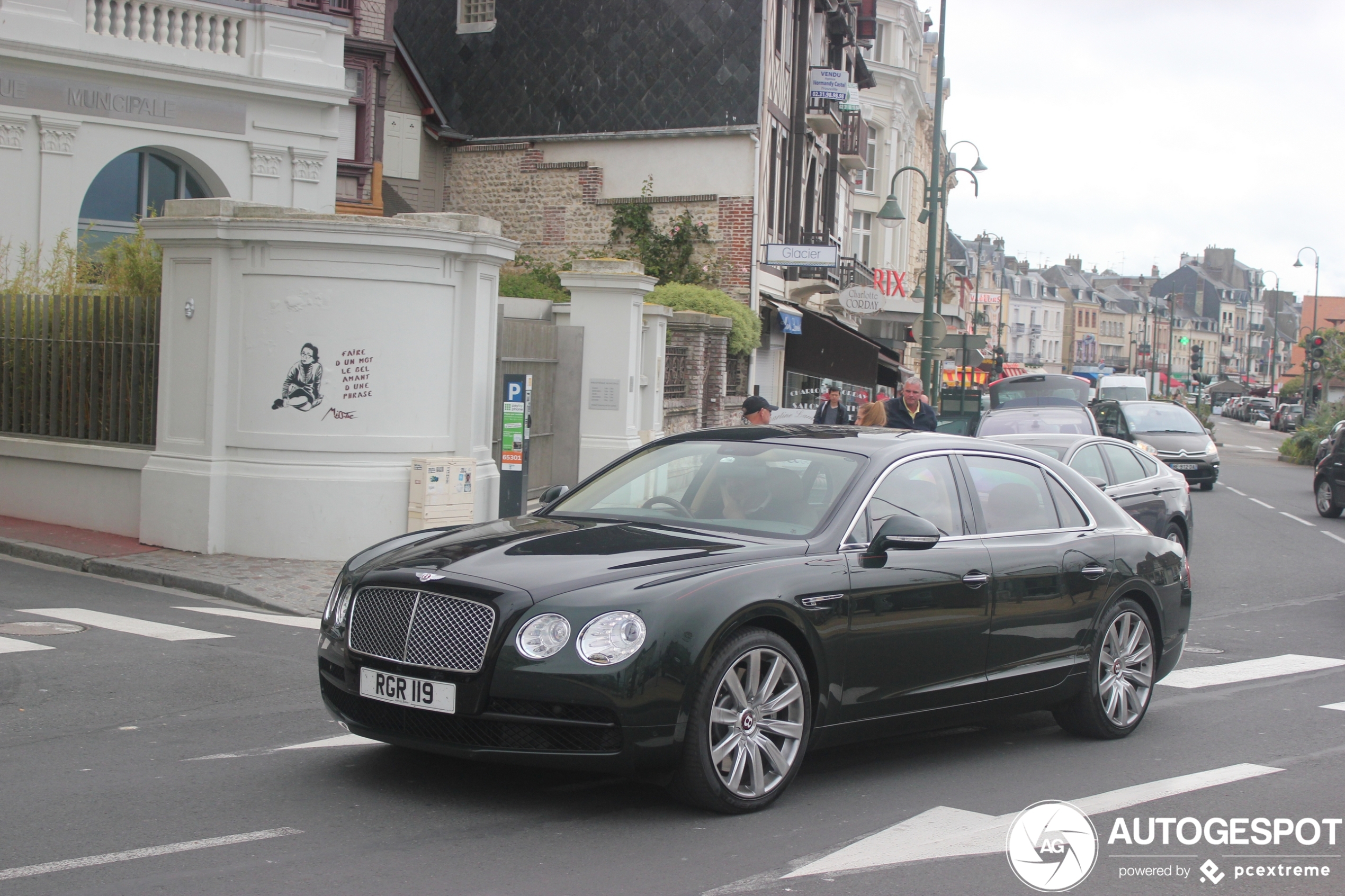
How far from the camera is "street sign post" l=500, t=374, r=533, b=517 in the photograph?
514 inches

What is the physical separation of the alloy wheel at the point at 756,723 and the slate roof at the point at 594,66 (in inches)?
890

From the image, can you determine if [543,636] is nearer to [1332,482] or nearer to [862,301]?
[1332,482]

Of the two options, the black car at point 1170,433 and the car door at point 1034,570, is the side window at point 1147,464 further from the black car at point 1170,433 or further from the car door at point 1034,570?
the black car at point 1170,433

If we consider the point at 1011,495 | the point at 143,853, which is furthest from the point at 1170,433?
the point at 143,853

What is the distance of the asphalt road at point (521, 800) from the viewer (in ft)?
15.2

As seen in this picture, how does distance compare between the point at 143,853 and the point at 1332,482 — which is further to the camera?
the point at 1332,482

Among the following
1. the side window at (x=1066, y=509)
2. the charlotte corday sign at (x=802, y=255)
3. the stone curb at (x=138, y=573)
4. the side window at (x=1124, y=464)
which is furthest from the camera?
the charlotte corday sign at (x=802, y=255)

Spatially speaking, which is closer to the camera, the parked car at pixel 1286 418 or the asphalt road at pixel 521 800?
the asphalt road at pixel 521 800

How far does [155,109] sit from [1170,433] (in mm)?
19818

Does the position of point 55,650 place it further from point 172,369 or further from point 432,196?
point 432,196

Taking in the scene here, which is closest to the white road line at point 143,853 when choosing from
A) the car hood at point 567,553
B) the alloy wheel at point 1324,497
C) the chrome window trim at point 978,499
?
the car hood at point 567,553

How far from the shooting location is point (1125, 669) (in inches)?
285

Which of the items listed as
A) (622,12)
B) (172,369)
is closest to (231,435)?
(172,369)

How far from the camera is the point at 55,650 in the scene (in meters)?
8.41
